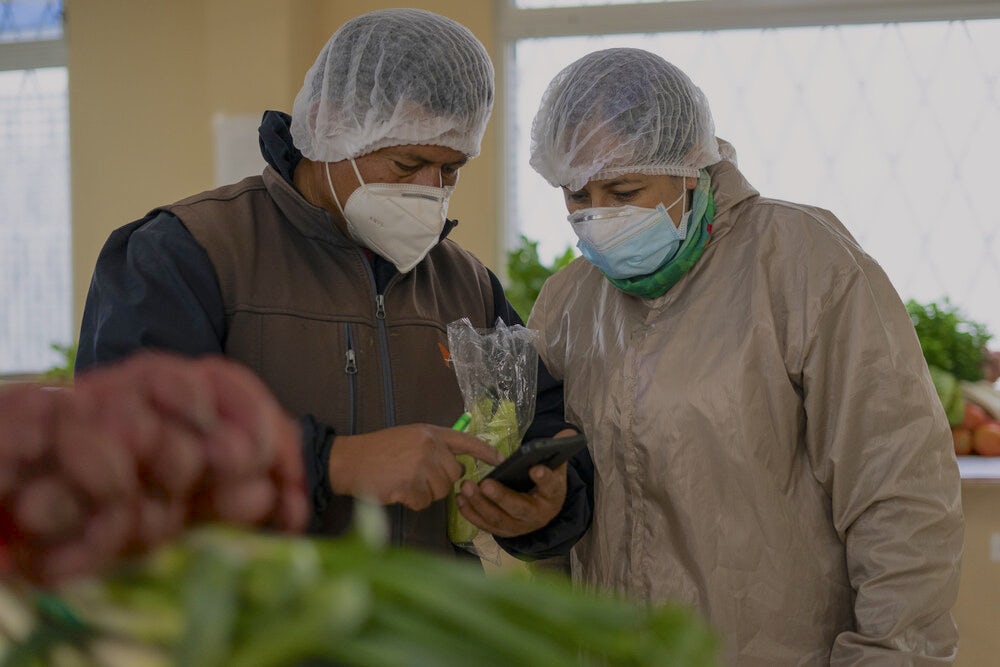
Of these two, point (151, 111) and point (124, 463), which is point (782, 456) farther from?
point (151, 111)

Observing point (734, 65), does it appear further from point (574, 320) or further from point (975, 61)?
point (574, 320)

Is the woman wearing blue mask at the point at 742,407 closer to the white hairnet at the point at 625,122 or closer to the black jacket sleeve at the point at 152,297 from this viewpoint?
the white hairnet at the point at 625,122

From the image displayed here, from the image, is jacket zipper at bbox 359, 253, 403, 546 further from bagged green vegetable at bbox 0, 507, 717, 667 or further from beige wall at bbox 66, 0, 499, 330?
beige wall at bbox 66, 0, 499, 330

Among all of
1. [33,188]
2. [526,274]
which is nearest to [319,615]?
[526,274]

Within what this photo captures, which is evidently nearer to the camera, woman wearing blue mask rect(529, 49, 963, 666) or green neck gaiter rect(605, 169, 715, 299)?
woman wearing blue mask rect(529, 49, 963, 666)

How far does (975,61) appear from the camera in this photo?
4.05 m

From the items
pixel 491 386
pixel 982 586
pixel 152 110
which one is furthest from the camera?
pixel 152 110

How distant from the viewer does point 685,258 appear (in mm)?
1639

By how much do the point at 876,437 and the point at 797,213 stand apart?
368mm

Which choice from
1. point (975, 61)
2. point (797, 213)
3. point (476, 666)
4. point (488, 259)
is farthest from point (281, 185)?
point (975, 61)

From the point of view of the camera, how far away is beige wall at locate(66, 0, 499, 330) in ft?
14.3

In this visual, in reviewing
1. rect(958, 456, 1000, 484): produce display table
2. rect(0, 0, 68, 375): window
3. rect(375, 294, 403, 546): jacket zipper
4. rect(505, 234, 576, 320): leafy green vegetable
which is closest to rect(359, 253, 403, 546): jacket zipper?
rect(375, 294, 403, 546): jacket zipper

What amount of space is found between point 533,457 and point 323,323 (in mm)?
372

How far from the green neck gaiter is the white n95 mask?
1.13 ft
